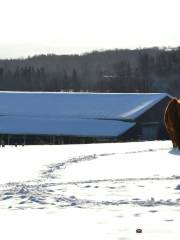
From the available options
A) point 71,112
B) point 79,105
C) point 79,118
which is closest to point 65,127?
point 79,118

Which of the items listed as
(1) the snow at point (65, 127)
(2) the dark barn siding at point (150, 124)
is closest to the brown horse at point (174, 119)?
(1) the snow at point (65, 127)

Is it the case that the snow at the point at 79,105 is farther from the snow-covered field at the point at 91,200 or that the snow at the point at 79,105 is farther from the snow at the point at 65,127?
the snow-covered field at the point at 91,200

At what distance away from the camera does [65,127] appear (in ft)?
144

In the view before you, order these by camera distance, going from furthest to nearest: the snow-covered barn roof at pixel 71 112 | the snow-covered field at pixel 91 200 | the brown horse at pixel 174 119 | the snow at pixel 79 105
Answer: the snow at pixel 79 105 → the snow-covered barn roof at pixel 71 112 → the brown horse at pixel 174 119 → the snow-covered field at pixel 91 200

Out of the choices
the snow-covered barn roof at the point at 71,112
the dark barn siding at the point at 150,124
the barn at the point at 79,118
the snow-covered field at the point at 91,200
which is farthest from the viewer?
the dark barn siding at the point at 150,124

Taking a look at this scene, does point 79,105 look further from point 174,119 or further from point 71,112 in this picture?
point 174,119

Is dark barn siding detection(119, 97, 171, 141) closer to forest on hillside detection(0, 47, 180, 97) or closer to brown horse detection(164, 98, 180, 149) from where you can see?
brown horse detection(164, 98, 180, 149)

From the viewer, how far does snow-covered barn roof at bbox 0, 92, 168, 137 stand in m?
43.3

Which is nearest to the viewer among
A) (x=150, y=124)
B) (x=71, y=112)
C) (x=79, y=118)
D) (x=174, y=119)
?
(x=174, y=119)

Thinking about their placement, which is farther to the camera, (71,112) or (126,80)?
(126,80)

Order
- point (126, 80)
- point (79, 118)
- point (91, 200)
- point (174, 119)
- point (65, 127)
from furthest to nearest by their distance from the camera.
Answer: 1. point (126, 80)
2. point (79, 118)
3. point (65, 127)
4. point (174, 119)
5. point (91, 200)

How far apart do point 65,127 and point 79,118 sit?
3.35 metres

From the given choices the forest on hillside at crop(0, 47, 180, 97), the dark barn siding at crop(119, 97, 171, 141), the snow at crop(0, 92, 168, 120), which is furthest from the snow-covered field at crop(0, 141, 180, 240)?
the forest on hillside at crop(0, 47, 180, 97)

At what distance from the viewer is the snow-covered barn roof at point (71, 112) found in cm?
4334
